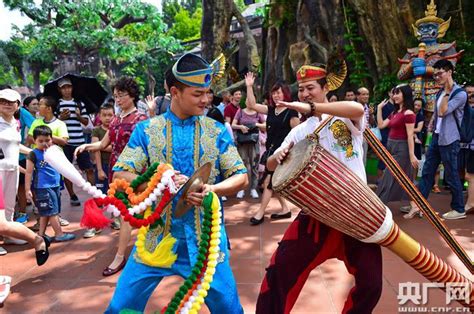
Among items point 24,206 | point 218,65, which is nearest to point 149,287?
point 218,65

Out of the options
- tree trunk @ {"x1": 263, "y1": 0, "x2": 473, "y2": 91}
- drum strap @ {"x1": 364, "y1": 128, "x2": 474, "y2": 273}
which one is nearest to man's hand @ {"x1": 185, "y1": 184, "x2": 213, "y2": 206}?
drum strap @ {"x1": 364, "y1": 128, "x2": 474, "y2": 273}

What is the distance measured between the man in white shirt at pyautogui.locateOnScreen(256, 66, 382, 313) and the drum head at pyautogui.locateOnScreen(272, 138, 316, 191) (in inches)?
2.8

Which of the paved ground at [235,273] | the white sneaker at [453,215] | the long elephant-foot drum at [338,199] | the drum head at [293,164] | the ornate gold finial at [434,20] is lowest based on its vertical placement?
the white sneaker at [453,215]

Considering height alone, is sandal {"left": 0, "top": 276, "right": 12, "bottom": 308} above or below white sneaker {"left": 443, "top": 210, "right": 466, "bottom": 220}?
above

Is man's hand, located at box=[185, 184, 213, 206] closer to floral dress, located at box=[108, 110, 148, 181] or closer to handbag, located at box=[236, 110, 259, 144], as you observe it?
floral dress, located at box=[108, 110, 148, 181]

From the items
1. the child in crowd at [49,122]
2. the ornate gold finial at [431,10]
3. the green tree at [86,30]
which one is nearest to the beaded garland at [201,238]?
the child in crowd at [49,122]

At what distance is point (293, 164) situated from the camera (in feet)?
7.02

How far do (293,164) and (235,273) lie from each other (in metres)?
1.83

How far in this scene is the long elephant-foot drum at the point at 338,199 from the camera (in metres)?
2.08

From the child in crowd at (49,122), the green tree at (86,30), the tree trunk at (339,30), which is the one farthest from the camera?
the green tree at (86,30)

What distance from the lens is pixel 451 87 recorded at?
4.86m

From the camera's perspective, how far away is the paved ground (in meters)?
3.09

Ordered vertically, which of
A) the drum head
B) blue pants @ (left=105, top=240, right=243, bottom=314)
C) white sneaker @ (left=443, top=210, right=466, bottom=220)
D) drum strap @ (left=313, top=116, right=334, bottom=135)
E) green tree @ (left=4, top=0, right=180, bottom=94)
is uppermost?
green tree @ (left=4, top=0, right=180, bottom=94)

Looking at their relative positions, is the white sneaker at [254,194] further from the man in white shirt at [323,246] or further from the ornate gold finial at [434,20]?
the ornate gold finial at [434,20]
